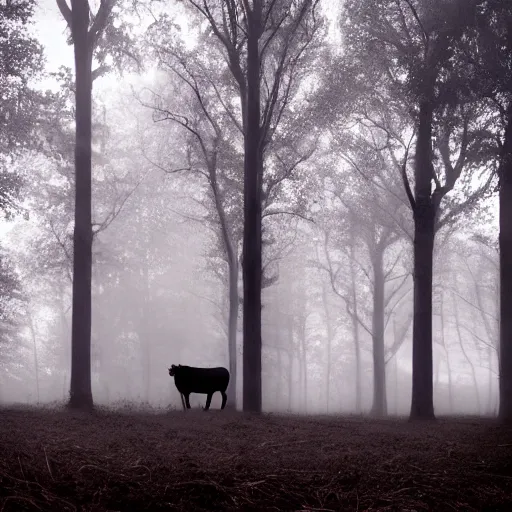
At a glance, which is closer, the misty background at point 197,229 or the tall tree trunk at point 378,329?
the misty background at point 197,229

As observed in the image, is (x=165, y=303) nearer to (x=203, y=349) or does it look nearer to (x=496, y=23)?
(x=203, y=349)

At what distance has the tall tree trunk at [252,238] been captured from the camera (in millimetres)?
13930

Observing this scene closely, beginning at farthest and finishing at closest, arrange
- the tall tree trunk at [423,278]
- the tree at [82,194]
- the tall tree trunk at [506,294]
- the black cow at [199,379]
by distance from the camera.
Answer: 1. the tall tree trunk at [506,294]
2. the tall tree trunk at [423,278]
3. the tree at [82,194]
4. the black cow at [199,379]

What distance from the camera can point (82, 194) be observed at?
14195 millimetres

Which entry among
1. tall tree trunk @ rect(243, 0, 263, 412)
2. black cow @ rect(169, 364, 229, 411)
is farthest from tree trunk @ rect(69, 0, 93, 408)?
tall tree trunk @ rect(243, 0, 263, 412)

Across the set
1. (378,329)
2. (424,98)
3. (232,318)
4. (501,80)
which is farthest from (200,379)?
(378,329)

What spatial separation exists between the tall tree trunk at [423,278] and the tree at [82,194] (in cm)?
816

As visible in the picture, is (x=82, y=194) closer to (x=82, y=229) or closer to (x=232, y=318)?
(x=82, y=229)

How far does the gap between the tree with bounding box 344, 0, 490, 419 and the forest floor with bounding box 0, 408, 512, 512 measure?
249 inches

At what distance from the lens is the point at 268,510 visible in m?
4.30

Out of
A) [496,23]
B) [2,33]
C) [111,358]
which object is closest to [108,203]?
[2,33]

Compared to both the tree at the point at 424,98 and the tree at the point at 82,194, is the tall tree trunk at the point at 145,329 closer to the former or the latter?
the tree at the point at 82,194

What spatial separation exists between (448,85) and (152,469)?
10.6 metres

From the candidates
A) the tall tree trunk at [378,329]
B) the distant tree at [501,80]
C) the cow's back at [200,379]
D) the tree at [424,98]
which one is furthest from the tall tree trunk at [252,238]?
the tall tree trunk at [378,329]
